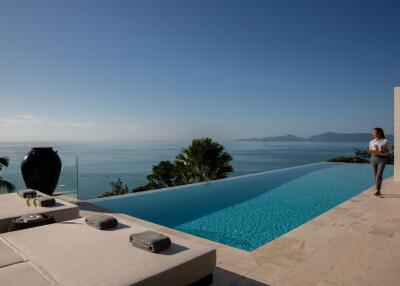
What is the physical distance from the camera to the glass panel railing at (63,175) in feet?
21.8

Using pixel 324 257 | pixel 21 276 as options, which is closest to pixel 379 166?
pixel 324 257

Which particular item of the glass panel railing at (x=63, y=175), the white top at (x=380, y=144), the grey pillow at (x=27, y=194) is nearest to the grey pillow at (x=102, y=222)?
the grey pillow at (x=27, y=194)

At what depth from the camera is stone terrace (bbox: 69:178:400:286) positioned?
9.64ft

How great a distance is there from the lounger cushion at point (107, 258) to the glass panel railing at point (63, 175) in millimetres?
3832

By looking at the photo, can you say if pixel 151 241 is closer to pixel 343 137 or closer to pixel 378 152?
pixel 378 152

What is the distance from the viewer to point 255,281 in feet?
9.46

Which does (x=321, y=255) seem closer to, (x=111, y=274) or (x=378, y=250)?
(x=378, y=250)

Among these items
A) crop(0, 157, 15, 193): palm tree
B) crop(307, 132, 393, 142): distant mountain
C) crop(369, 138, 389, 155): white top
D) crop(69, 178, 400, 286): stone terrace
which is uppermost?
crop(307, 132, 393, 142): distant mountain

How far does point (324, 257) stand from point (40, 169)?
5617mm

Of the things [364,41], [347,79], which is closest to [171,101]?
[347,79]

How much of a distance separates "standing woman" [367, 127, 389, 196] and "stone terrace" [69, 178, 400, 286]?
7.16ft

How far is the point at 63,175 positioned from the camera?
22.1 ft

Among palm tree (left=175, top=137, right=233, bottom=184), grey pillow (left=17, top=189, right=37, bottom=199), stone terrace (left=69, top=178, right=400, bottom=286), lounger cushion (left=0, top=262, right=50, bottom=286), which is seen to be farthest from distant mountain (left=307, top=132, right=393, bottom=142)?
lounger cushion (left=0, top=262, right=50, bottom=286)

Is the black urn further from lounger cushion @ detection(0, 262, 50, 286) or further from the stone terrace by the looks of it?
lounger cushion @ detection(0, 262, 50, 286)
